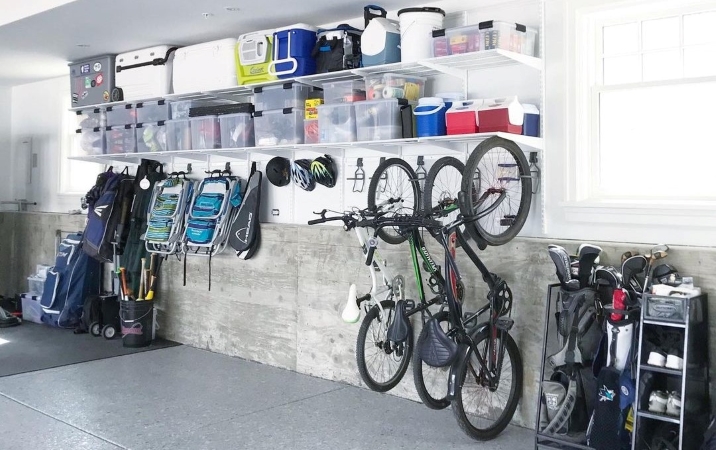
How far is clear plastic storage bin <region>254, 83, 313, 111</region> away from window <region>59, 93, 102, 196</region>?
3.15 metres

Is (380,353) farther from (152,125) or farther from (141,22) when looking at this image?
(141,22)

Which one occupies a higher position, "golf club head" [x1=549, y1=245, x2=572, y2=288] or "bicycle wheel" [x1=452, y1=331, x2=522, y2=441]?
"golf club head" [x1=549, y1=245, x2=572, y2=288]

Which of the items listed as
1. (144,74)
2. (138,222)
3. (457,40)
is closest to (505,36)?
(457,40)

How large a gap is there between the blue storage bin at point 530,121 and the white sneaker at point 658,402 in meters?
1.56

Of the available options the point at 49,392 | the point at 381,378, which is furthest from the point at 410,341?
the point at 49,392

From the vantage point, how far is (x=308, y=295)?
5.14m

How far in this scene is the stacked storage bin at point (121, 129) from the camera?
6.04m

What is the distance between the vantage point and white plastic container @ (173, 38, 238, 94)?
208 inches

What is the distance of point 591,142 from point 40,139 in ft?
20.3

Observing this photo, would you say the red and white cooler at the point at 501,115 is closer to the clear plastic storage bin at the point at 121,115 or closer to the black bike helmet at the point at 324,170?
the black bike helmet at the point at 324,170

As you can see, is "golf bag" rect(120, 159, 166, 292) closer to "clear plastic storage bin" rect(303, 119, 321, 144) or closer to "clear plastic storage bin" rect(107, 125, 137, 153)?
"clear plastic storage bin" rect(107, 125, 137, 153)

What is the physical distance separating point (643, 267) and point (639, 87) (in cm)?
100

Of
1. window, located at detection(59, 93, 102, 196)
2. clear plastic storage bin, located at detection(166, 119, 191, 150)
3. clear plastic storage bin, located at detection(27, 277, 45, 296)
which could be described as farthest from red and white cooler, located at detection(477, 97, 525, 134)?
clear plastic storage bin, located at detection(27, 277, 45, 296)

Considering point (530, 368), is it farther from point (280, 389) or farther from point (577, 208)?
point (280, 389)
